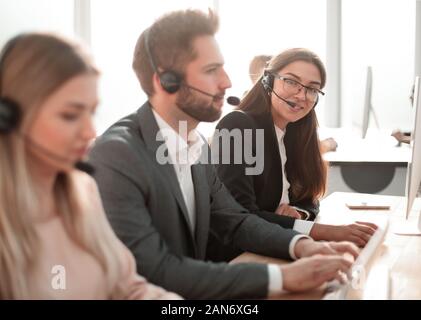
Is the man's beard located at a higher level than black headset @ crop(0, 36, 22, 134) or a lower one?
lower

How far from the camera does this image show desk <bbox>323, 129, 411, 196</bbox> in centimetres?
343

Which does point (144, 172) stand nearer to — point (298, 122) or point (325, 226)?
point (325, 226)

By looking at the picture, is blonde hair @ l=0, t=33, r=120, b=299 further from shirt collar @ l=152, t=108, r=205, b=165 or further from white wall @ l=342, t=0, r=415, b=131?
white wall @ l=342, t=0, r=415, b=131

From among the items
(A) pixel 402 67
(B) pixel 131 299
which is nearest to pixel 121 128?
(B) pixel 131 299

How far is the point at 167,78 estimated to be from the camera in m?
1.33

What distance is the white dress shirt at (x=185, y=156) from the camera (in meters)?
1.35

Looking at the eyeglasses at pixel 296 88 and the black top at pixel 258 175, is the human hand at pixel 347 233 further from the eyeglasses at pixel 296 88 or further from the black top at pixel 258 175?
the eyeglasses at pixel 296 88

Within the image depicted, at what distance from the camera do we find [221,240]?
1621 mm

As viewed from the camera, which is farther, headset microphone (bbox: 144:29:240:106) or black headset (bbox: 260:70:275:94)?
black headset (bbox: 260:70:275:94)

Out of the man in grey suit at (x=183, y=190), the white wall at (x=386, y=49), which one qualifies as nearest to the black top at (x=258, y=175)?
the man in grey suit at (x=183, y=190)

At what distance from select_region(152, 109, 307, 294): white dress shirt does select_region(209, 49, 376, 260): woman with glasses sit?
1.40ft

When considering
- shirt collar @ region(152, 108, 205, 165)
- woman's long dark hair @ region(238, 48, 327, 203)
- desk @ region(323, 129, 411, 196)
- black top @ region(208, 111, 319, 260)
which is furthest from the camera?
desk @ region(323, 129, 411, 196)

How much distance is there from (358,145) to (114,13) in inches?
77.5

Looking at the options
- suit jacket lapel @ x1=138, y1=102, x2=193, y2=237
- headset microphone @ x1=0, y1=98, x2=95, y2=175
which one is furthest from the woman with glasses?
headset microphone @ x1=0, y1=98, x2=95, y2=175
